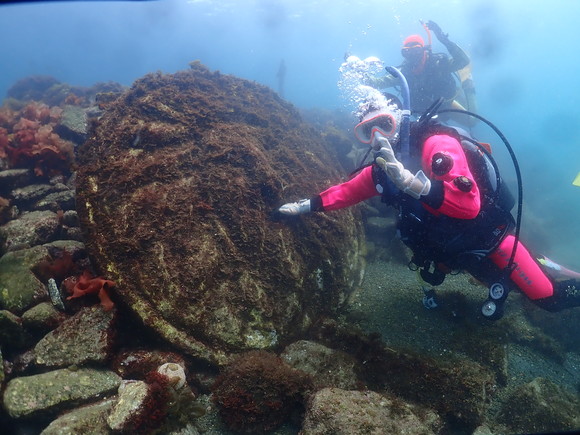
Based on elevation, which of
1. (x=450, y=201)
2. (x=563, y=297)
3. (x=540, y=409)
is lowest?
(x=540, y=409)

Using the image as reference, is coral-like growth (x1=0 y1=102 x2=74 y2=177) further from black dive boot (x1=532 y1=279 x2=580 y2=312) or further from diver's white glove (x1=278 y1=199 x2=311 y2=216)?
black dive boot (x1=532 y1=279 x2=580 y2=312)

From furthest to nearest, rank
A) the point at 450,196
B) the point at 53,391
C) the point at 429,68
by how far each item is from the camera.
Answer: the point at 429,68
the point at 450,196
the point at 53,391

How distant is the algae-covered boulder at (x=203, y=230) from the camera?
4395mm

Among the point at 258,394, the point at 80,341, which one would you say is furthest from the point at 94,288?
the point at 258,394

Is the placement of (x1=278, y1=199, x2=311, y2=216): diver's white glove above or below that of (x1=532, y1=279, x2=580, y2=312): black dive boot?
above

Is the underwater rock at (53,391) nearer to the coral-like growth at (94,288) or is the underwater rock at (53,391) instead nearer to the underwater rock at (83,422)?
the underwater rock at (83,422)

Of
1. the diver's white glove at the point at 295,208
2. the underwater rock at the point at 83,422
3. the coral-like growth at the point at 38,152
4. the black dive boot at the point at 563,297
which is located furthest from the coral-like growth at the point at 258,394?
the coral-like growth at the point at 38,152

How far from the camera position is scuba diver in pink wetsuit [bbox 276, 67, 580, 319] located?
13.6ft

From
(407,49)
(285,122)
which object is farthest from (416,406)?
(407,49)

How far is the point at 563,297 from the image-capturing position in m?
5.21

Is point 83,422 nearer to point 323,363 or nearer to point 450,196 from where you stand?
point 323,363

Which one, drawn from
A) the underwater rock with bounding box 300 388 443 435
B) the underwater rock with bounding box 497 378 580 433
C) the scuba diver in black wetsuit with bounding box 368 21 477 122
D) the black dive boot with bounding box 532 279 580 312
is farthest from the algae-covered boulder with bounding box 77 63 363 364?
the scuba diver in black wetsuit with bounding box 368 21 477 122

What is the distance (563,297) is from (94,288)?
7368 millimetres

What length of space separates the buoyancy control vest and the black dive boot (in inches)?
55.0
